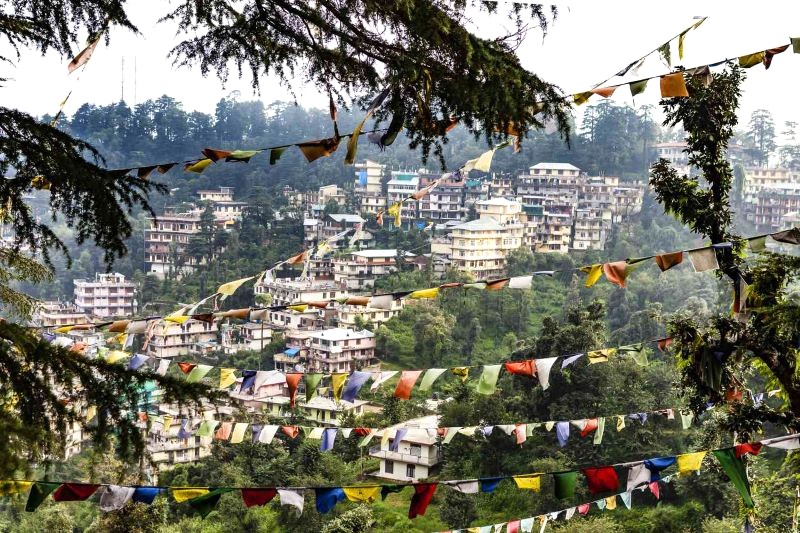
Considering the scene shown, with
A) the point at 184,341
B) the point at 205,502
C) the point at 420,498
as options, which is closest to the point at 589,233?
the point at 184,341

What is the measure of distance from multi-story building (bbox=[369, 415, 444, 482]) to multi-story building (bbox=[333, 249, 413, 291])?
8.56 metres

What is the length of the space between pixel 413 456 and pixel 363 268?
30.1 feet

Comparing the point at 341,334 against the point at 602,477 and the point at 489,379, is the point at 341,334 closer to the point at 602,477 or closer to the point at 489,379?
the point at 489,379

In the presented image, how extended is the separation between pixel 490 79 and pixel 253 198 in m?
21.4

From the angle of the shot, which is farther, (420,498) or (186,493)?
(420,498)

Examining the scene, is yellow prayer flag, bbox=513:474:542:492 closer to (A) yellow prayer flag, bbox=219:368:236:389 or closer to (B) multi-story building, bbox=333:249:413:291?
(A) yellow prayer flag, bbox=219:368:236:389

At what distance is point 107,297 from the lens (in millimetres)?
19938

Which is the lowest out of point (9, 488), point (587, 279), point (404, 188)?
point (9, 488)

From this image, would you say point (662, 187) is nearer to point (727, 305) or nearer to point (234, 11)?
point (234, 11)

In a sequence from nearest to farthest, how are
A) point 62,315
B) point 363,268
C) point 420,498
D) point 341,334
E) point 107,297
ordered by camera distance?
point 420,498 < point 341,334 < point 62,315 < point 107,297 < point 363,268

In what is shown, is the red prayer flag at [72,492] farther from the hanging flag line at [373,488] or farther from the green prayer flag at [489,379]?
the green prayer flag at [489,379]

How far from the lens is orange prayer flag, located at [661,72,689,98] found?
2203mm

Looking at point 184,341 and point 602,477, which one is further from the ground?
point 602,477

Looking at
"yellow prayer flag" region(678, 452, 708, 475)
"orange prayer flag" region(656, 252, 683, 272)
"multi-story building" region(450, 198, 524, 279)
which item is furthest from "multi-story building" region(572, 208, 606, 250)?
"yellow prayer flag" region(678, 452, 708, 475)
